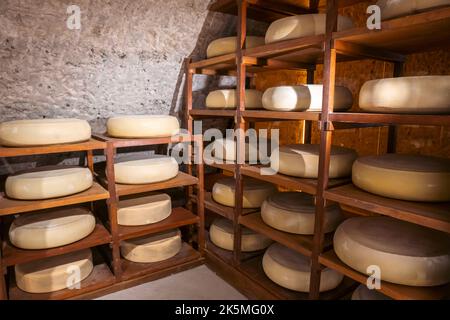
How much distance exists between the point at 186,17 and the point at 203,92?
86 cm

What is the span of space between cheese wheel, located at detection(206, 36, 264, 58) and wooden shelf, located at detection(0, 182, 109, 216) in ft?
4.37

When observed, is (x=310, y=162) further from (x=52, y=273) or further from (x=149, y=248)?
(x=52, y=273)

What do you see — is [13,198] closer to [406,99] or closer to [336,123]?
[336,123]

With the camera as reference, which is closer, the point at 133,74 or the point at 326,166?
the point at 326,166

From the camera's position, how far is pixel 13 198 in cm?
195

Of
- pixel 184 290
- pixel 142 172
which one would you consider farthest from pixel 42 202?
pixel 184 290

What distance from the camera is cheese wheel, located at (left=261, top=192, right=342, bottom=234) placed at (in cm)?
195

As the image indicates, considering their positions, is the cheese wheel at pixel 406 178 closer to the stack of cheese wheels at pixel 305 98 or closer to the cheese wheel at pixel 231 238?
the stack of cheese wheels at pixel 305 98

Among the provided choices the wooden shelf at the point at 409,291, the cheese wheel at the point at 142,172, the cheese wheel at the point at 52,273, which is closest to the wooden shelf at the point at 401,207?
the wooden shelf at the point at 409,291

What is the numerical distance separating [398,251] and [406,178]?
13.3 inches

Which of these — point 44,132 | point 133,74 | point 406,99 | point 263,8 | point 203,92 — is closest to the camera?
point 406,99

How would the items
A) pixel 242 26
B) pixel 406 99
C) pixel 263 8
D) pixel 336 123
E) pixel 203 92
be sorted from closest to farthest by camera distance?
1. pixel 406 99
2. pixel 336 123
3. pixel 242 26
4. pixel 263 8
5. pixel 203 92

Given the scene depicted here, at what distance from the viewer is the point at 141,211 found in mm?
2363

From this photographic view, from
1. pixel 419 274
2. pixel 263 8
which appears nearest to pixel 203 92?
pixel 263 8
